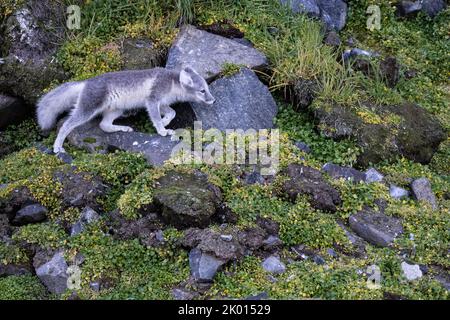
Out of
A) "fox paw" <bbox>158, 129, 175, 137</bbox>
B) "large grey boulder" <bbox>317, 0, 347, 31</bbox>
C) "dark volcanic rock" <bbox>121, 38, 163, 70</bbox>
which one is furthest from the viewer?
"large grey boulder" <bbox>317, 0, 347, 31</bbox>

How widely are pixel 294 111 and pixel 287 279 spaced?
379cm

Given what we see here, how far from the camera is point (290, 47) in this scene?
36.0ft

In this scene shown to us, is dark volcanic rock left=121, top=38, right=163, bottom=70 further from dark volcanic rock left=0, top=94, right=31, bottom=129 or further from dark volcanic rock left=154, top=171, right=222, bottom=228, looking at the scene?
dark volcanic rock left=154, top=171, right=222, bottom=228

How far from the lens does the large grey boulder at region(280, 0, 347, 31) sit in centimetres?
1195

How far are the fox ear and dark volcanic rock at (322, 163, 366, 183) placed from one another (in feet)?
7.19

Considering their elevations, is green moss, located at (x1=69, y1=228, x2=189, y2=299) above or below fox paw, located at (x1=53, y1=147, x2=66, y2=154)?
above

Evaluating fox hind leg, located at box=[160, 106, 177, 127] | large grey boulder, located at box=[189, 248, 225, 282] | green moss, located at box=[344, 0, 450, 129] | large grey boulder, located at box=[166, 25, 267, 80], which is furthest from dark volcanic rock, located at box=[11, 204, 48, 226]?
green moss, located at box=[344, 0, 450, 129]

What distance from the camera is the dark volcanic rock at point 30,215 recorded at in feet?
27.0

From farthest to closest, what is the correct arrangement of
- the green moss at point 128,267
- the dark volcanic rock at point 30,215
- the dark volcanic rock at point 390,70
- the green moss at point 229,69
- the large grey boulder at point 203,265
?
the dark volcanic rock at point 390,70, the green moss at point 229,69, the dark volcanic rock at point 30,215, the large grey boulder at point 203,265, the green moss at point 128,267

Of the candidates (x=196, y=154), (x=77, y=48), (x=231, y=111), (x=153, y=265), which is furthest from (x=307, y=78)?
(x=153, y=265)

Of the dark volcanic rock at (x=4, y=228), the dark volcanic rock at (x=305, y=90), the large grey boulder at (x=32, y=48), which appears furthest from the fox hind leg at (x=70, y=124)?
the dark volcanic rock at (x=305, y=90)

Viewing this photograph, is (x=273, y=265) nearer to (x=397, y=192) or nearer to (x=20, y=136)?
(x=397, y=192)

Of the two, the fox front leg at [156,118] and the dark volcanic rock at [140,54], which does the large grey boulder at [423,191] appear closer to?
the fox front leg at [156,118]

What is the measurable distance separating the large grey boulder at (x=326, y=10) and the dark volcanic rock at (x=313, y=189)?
4143mm
